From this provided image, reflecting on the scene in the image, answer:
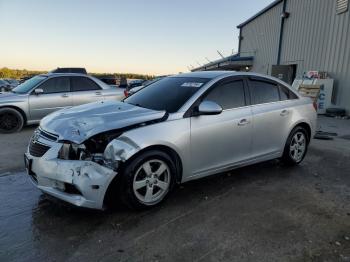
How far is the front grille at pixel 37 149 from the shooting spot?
3.39 meters

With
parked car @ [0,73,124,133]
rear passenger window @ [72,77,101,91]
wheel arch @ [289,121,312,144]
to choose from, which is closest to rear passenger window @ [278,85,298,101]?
wheel arch @ [289,121,312,144]

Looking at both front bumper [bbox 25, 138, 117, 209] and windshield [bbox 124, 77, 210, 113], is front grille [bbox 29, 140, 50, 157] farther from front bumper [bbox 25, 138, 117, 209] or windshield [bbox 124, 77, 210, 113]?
windshield [bbox 124, 77, 210, 113]

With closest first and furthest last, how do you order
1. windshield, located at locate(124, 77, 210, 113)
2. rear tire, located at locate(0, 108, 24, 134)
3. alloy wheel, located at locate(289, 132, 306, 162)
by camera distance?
windshield, located at locate(124, 77, 210, 113)
alloy wheel, located at locate(289, 132, 306, 162)
rear tire, located at locate(0, 108, 24, 134)

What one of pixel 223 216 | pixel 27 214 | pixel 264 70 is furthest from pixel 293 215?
pixel 264 70

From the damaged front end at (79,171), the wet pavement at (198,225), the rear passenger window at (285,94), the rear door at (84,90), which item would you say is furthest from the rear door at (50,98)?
the rear passenger window at (285,94)

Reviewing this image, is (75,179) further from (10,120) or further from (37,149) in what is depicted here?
(10,120)

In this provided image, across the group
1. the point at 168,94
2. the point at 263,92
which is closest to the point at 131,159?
the point at 168,94

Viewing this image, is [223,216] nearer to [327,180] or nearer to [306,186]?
[306,186]

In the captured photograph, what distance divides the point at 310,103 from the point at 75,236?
4.40 m

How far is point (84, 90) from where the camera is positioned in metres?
9.00

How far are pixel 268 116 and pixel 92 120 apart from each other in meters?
2.59

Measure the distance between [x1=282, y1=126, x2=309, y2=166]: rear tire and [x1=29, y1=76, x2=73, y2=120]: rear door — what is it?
613 centimetres

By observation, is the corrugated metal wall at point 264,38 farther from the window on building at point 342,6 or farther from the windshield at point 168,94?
the windshield at point 168,94

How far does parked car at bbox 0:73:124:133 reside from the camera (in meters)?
8.13
